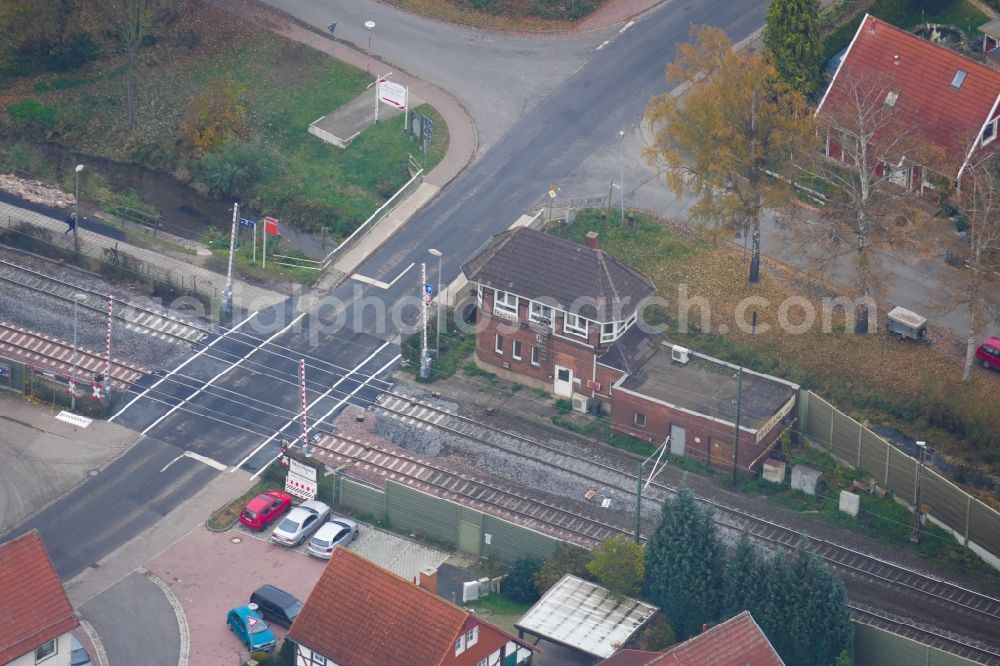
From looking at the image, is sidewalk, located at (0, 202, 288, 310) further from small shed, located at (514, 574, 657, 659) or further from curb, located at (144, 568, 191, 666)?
small shed, located at (514, 574, 657, 659)

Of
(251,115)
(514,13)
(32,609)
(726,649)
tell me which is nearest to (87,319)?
(251,115)

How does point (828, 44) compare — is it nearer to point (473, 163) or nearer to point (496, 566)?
point (473, 163)

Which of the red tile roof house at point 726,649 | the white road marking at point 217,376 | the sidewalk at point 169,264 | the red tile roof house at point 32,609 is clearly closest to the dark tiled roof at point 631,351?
the white road marking at point 217,376

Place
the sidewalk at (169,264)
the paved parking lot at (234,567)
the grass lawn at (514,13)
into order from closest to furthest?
1. the paved parking lot at (234,567)
2. the sidewalk at (169,264)
3. the grass lawn at (514,13)

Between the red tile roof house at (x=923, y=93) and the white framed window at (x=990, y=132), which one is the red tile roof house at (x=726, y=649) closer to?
the red tile roof house at (x=923, y=93)

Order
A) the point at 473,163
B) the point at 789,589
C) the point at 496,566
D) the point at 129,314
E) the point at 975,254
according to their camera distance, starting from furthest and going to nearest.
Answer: the point at 473,163, the point at 129,314, the point at 975,254, the point at 496,566, the point at 789,589

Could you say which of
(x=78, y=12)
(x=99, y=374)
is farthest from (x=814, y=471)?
(x=78, y=12)
